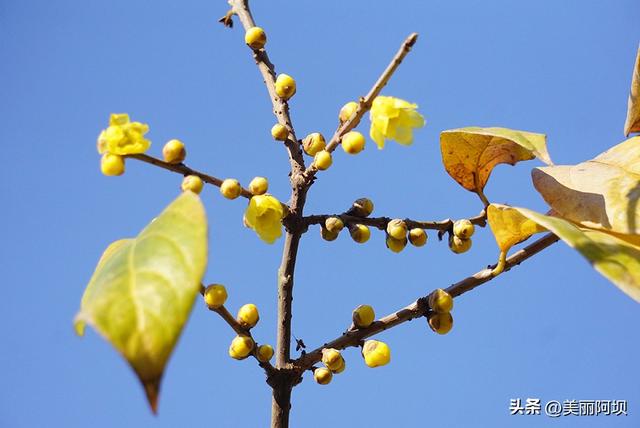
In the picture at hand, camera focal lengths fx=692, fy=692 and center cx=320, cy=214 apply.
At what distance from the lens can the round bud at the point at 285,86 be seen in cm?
137

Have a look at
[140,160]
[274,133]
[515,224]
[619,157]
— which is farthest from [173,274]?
[619,157]

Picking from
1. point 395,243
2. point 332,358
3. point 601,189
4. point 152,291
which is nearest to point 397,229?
point 395,243

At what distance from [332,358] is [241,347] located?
16 centimetres

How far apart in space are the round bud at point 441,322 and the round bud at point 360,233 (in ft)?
0.73

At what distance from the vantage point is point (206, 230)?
0.88m

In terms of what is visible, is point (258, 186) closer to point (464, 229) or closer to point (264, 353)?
point (264, 353)

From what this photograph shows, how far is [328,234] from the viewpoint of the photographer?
1.33 metres

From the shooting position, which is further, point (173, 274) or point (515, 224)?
point (515, 224)

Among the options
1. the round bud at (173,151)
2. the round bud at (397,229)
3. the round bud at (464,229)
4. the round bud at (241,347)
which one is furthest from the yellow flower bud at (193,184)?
the round bud at (464,229)

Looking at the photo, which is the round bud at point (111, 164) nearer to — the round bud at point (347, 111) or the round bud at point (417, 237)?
the round bud at point (347, 111)

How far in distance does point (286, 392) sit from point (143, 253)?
1.50 feet

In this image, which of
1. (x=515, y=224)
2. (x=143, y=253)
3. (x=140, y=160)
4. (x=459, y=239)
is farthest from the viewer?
(x=459, y=239)

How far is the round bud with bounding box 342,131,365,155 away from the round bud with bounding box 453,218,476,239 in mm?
305

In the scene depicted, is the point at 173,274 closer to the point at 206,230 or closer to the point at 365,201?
the point at 206,230
